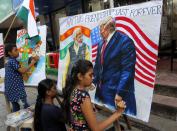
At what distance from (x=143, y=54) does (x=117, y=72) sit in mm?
351

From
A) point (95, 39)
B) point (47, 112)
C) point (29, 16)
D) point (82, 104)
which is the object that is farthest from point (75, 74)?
point (29, 16)

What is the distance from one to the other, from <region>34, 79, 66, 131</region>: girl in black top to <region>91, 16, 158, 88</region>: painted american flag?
2.74ft

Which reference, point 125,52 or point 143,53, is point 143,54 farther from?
point 125,52

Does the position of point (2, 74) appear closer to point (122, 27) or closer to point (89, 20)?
point (89, 20)

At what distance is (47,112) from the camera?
2.66m

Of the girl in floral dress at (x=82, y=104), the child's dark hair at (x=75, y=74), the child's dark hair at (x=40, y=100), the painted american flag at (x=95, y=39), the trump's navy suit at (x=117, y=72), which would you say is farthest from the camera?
the painted american flag at (x=95, y=39)

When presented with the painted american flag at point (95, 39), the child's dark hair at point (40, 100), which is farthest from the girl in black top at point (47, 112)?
the painted american flag at point (95, 39)

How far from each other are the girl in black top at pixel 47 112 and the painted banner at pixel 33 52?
1.54m

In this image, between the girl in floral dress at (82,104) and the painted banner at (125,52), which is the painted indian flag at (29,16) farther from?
the girl in floral dress at (82,104)

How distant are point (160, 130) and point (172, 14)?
14.2 feet

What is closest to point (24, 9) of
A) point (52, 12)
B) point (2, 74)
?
point (2, 74)

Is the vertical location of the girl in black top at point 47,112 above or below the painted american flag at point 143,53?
below

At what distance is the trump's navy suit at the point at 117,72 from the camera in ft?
8.56

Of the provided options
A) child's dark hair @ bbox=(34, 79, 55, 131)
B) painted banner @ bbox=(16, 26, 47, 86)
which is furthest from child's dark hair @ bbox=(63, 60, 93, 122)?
painted banner @ bbox=(16, 26, 47, 86)
